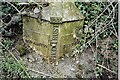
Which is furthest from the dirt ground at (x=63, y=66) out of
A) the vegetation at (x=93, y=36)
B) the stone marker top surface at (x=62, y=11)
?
the stone marker top surface at (x=62, y=11)

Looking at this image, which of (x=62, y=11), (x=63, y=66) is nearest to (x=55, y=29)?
(x=62, y=11)

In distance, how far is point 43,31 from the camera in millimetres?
2758

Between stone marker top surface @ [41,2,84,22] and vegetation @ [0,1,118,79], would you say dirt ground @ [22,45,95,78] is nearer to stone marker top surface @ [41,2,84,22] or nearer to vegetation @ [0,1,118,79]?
vegetation @ [0,1,118,79]

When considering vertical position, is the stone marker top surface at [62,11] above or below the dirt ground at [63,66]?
above

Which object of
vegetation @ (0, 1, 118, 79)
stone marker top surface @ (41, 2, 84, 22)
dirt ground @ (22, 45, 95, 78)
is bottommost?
dirt ground @ (22, 45, 95, 78)

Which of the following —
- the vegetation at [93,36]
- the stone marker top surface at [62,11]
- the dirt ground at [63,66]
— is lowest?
the dirt ground at [63,66]

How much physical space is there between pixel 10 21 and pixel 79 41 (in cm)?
82

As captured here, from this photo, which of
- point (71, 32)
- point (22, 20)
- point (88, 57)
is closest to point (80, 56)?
point (88, 57)

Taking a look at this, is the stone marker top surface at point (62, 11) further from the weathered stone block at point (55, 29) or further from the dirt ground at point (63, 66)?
the dirt ground at point (63, 66)

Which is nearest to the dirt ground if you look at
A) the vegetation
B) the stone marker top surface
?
the vegetation

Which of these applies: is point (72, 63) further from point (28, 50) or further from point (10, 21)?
point (10, 21)

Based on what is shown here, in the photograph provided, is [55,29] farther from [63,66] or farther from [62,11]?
[63,66]

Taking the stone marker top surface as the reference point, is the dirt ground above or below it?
below

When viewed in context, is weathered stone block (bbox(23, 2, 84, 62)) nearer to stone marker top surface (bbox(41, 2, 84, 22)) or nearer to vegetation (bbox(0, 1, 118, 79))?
stone marker top surface (bbox(41, 2, 84, 22))
